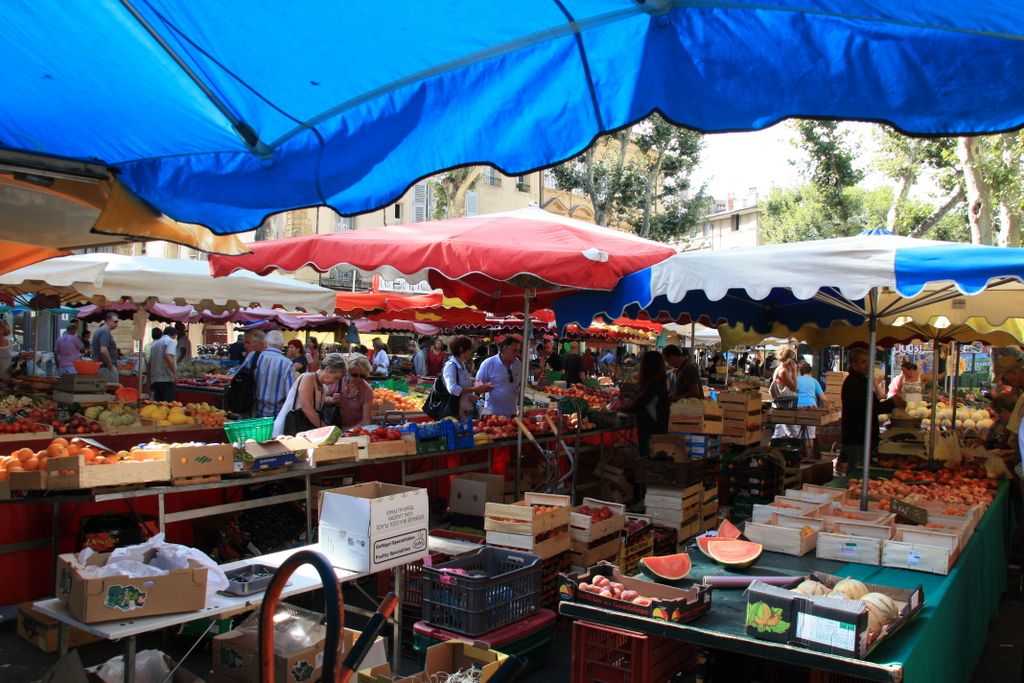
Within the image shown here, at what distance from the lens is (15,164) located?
2.85 meters

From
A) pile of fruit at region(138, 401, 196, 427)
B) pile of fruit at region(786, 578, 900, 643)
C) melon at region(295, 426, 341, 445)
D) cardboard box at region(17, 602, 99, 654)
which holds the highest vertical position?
melon at region(295, 426, 341, 445)

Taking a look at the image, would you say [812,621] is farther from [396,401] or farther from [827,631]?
[396,401]

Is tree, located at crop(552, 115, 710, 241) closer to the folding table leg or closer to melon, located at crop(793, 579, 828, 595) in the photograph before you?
melon, located at crop(793, 579, 828, 595)

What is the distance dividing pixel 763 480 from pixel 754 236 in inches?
2446

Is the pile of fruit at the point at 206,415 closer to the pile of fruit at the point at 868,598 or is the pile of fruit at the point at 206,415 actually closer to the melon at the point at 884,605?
the pile of fruit at the point at 868,598

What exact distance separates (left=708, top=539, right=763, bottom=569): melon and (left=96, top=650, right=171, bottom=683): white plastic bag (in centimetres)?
299

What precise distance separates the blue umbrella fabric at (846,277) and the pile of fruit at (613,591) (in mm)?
2278

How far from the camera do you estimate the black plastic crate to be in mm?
4535

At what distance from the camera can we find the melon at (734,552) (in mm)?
4359

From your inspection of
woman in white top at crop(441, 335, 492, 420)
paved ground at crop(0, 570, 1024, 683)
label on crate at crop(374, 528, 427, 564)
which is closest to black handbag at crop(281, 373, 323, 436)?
paved ground at crop(0, 570, 1024, 683)

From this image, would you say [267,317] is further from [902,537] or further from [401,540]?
[902,537]

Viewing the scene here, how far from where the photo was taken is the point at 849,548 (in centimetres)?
465

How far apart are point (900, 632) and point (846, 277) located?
2.22 meters

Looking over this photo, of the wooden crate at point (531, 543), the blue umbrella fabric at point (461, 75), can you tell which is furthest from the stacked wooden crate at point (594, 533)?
the blue umbrella fabric at point (461, 75)
